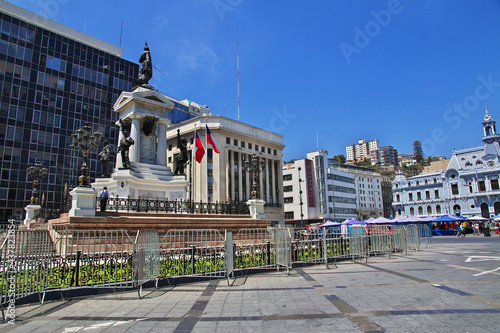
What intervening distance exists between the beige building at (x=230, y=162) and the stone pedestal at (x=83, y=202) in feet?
133

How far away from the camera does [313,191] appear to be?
266 ft

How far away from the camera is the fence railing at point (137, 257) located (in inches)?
289

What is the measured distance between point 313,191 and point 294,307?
249ft

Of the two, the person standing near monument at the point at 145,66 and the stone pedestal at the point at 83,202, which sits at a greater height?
the person standing near monument at the point at 145,66

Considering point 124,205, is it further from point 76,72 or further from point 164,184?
point 76,72

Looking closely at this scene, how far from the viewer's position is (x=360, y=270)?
11.8 metres

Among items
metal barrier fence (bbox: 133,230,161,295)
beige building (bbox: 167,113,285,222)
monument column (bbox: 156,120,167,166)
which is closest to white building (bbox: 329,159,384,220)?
beige building (bbox: 167,113,285,222)

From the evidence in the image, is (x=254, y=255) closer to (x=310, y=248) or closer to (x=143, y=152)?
(x=310, y=248)

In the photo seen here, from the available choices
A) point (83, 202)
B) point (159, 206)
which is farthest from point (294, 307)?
point (159, 206)

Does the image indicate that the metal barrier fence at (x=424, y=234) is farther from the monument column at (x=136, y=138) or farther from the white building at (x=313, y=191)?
the white building at (x=313, y=191)

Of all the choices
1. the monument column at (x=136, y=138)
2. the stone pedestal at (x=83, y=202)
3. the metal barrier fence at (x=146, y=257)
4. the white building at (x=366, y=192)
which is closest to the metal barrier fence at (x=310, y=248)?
the metal barrier fence at (x=146, y=257)

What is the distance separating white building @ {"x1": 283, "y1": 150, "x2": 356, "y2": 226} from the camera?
78.4 meters

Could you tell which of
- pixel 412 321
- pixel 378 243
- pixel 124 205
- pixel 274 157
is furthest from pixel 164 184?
pixel 274 157

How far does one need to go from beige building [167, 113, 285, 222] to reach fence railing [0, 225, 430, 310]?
41634 millimetres
